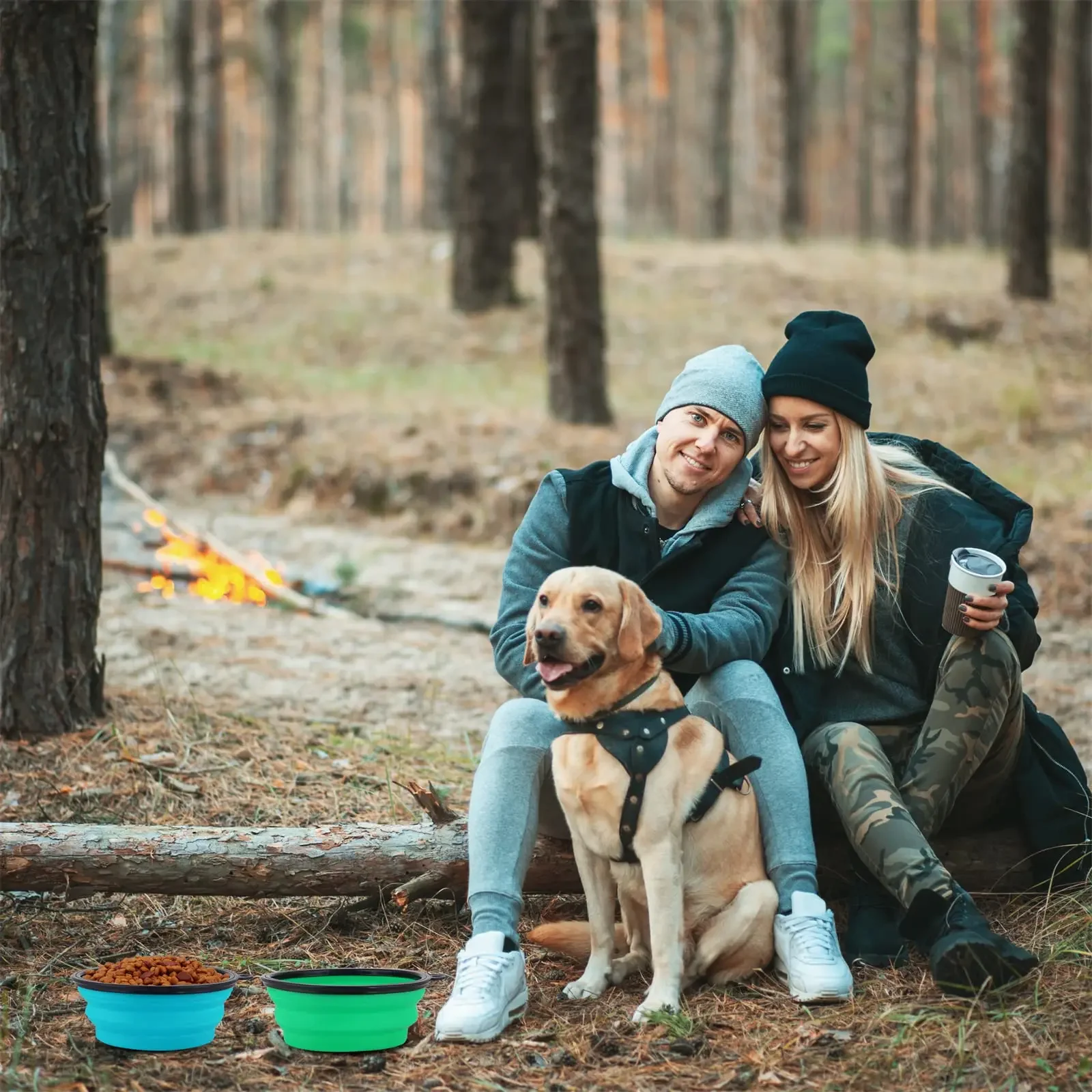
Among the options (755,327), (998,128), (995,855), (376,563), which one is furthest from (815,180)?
(995,855)

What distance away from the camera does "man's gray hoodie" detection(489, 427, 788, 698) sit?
3.71m

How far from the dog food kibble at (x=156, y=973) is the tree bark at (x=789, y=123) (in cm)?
2144

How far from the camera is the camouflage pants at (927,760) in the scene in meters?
3.60

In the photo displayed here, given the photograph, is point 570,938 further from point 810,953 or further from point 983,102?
point 983,102

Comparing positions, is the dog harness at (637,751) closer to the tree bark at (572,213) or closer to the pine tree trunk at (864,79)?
the tree bark at (572,213)

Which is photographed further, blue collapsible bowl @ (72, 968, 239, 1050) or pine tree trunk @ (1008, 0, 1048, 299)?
pine tree trunk @ (1008, 0, 1048, 299)

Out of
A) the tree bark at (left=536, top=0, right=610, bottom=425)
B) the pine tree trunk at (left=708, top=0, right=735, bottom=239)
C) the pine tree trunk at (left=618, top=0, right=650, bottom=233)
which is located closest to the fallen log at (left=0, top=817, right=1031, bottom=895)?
the tree bark at (left=536, top=0, right=610, bottom=425)

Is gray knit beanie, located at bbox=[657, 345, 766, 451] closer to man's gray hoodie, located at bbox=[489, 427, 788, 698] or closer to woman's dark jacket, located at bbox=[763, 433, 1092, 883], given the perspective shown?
man's gray hoodie, located at bbox=[489, 427, 788, 698]

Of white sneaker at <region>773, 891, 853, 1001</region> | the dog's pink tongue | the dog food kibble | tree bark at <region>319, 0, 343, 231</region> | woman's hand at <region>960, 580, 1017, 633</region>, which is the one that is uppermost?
tree bark at <region>319, 0, 343, 231</region>

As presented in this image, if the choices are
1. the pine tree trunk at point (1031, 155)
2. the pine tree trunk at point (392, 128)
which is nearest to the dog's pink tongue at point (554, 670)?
the pine tree trunk at point (1031, 155)

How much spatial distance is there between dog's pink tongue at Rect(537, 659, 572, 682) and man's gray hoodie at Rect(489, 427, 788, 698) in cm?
42

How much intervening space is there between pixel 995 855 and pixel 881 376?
919 cm

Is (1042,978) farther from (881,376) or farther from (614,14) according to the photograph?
(614,14)

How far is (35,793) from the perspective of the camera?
15.8ft
